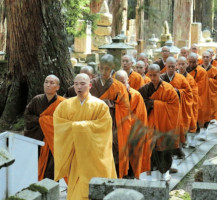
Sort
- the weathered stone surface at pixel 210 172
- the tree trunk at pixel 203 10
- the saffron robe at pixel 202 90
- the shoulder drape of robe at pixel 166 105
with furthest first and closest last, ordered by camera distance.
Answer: the tree trunk at pixel 203 10 → the saffron robe at pixel 202 90 → the shoulder drape of robe at pixel 166 105 → the weathered stone surface at pixel 210 172

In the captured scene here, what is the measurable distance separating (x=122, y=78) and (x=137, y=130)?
4869 millimetres

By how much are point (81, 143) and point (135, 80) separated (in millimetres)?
3438

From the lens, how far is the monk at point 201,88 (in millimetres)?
11188

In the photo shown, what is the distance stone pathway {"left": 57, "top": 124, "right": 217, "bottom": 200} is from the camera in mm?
8172

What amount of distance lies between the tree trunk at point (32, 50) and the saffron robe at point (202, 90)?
2.87 m

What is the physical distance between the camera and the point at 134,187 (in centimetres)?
380

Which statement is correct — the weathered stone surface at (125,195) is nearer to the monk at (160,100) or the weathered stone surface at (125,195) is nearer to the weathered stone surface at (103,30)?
the monk at (160,100)

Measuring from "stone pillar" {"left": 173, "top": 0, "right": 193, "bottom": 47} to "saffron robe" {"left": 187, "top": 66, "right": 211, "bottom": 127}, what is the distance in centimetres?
1039

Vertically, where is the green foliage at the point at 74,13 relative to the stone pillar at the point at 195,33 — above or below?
above

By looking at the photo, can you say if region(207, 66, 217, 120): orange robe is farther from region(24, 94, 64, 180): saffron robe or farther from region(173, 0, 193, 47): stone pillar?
region(173, 0, 193, 47): stone pillar

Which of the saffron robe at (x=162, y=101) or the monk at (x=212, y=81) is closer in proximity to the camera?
the saffron robe at (x=162, y=101)

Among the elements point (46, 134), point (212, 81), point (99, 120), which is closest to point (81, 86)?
point (99, 120)

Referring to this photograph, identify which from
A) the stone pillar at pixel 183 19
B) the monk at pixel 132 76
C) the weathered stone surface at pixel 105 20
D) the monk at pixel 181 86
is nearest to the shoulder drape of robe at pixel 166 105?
the monk at pixel 181 86

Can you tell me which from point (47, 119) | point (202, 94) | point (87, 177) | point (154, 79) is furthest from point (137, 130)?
point (202, 94)
